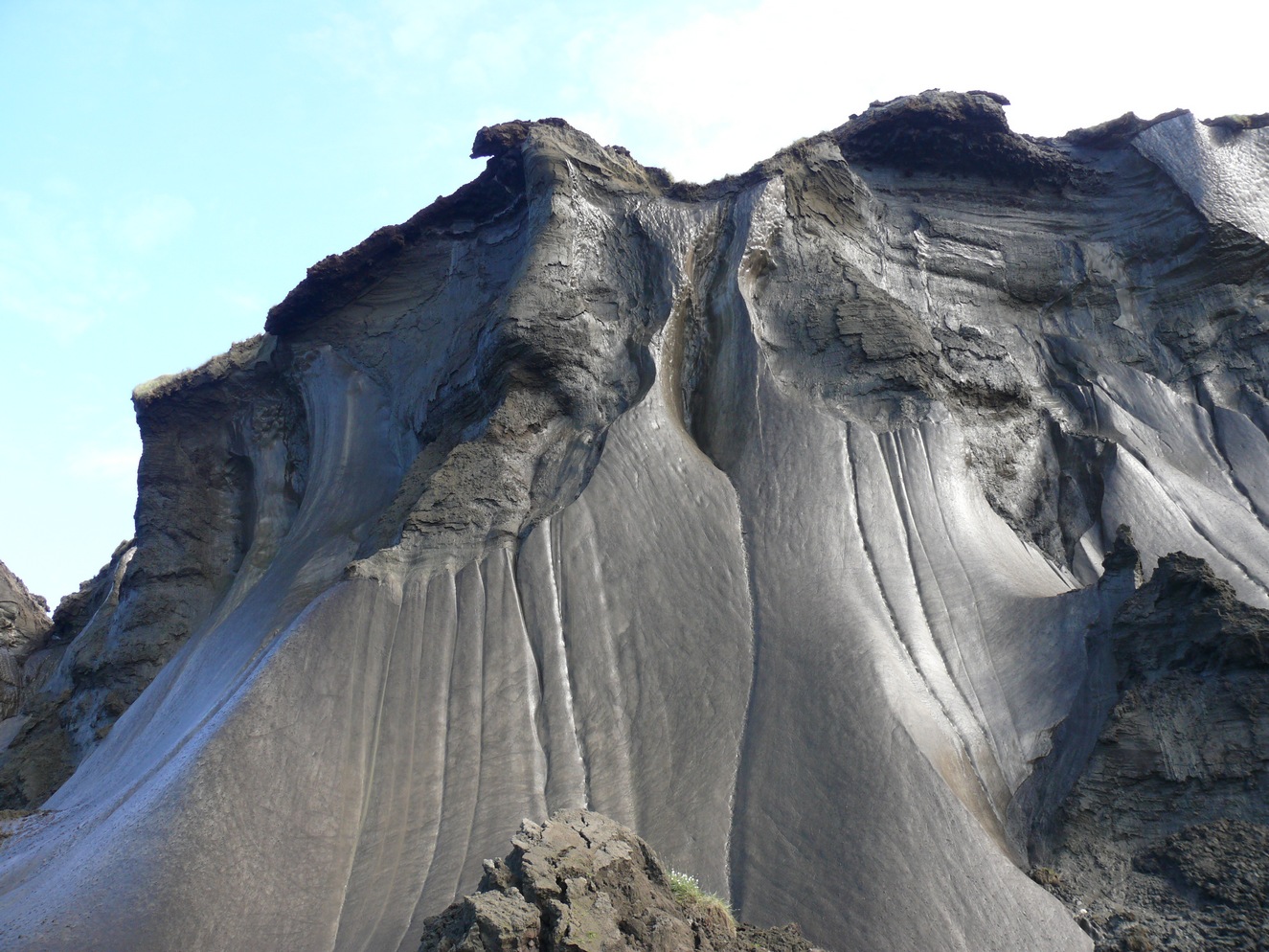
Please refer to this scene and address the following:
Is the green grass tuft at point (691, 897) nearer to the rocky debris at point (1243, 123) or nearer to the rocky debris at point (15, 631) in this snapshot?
the rocky debris at point (1243, 123)

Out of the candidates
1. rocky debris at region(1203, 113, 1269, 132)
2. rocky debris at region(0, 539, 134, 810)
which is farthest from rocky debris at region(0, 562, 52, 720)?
rocky debris at region(1203, 113, 1269, 132)

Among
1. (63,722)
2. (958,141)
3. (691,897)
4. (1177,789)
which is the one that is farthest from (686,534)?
(63,722)

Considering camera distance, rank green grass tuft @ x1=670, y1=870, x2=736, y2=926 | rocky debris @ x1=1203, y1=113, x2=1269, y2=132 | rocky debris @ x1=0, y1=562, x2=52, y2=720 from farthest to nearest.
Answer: rocky debris @ x1=0, y1=562, x2=52, y2=720, rocky debris @ x1=1203, y1=113, x2=1269, y2=132, green grass tuft @ x1=670, y1=870, x2=736, y2=926

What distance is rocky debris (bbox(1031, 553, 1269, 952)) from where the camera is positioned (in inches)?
216

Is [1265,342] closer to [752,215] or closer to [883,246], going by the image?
[883,246]

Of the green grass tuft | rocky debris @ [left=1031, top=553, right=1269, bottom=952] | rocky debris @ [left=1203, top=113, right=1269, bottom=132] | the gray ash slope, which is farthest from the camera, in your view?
rocky debris @ [left=1203, top=113, right=1269, bottom=132]

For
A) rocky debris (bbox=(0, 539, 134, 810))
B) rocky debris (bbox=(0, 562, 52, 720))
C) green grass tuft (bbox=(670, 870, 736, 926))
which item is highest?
rocky debris (bbox=(0, 562, 52, 720))

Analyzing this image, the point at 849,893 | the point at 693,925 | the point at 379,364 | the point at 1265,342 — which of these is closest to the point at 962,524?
the point at 849,893

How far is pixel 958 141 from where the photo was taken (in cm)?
1366

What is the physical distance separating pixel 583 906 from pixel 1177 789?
3.77m

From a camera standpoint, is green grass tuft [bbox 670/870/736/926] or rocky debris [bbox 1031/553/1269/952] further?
rocky debris [bbox 1031/553/1269/952]

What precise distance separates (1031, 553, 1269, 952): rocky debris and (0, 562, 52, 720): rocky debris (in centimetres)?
1777

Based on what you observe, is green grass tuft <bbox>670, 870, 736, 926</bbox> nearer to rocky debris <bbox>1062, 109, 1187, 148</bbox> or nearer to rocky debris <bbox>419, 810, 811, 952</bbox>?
rocky debris <bbox>419, 810, 811, 952</bbox>

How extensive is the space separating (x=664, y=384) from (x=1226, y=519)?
5362 mm
